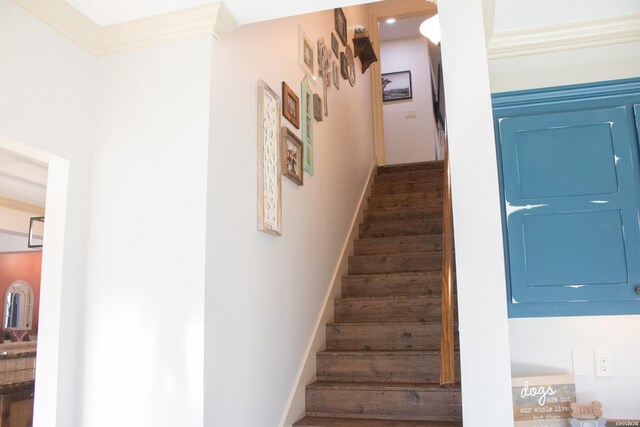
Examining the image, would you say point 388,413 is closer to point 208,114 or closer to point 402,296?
point 402,296

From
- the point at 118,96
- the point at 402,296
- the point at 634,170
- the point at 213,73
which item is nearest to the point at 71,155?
the point at 118,96

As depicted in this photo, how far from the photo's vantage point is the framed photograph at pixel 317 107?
371 centimetres

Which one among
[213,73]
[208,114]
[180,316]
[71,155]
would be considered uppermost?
[213,73]

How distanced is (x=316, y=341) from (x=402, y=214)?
6.08 ft

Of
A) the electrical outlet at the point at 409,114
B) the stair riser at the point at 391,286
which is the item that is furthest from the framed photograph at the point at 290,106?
the electrical outlet at the point at 409,114

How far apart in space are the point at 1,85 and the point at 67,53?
377 millimetres

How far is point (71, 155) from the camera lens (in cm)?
218

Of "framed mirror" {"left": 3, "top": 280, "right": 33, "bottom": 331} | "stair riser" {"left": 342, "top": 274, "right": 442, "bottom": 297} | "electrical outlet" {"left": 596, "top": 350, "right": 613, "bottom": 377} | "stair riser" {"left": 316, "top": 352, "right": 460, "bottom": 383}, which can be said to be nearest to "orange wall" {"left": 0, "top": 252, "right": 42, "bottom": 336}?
"framed mirror" {"left": 3, "top": 280, "right": 33, "bottom": 331}

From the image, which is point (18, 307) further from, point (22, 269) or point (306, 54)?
point (306, 54)

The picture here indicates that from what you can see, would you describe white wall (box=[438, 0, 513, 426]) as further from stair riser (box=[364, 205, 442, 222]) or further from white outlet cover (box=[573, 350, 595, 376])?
stair riser (box=[364, 205, 442, 222])

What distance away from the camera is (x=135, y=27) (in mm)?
2256

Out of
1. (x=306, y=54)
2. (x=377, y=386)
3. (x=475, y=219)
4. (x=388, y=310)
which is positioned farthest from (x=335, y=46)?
(x=475, y=219)

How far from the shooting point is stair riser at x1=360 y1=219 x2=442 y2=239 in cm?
454

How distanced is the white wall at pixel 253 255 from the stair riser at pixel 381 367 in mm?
231
